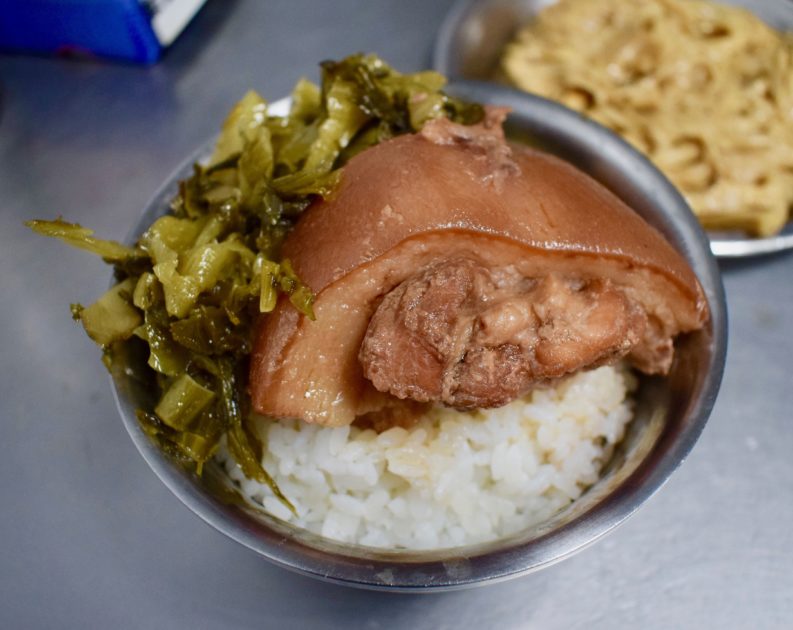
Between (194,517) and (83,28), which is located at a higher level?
(83,28)

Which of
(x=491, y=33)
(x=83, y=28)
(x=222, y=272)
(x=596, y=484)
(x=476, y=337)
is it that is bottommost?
(x=596, y=484)

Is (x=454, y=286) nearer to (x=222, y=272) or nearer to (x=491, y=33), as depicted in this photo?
(x=222, y=272)

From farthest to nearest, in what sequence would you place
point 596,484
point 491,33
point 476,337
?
1. point 491,33
2. point 596,484
3. point 476,337

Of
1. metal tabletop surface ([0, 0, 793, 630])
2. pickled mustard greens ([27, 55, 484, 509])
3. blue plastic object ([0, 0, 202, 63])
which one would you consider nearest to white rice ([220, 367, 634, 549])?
pickled mustard greens ([27, 55, 484, 509])

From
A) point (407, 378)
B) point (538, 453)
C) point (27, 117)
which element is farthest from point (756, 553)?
point (27, 117)

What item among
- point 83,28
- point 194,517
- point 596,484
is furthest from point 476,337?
point 83,28

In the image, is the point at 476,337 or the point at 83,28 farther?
the point at 83,28

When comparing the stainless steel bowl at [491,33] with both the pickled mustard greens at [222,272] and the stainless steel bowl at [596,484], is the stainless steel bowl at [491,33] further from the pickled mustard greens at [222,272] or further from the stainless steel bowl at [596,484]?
the pickled mustard greens at [222,272]

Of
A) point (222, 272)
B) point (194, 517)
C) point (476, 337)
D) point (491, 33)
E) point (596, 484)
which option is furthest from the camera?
point (491, 33)
